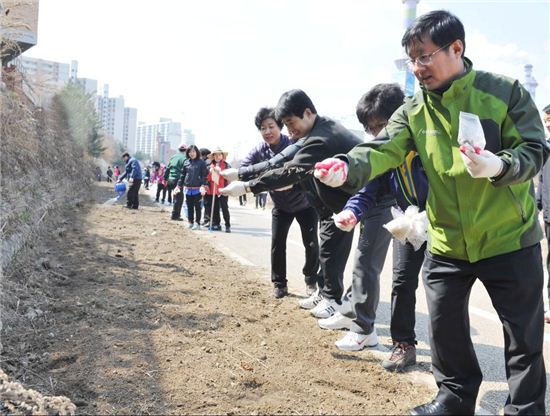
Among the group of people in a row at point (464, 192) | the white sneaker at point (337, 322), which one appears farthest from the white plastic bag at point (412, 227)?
the white sneaker at point (337, 322)

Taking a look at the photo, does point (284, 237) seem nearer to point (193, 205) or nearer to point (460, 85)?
point (460, 85)

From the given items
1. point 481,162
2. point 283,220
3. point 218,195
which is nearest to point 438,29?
point 481,162

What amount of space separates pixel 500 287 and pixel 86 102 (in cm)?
4771

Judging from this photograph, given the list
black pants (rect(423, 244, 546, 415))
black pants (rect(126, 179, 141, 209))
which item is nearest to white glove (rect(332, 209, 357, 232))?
black pants (rect(423, 244, 546, 415))

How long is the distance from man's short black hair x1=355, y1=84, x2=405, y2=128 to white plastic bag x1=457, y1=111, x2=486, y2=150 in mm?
1367

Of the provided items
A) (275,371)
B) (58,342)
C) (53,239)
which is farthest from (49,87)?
(275,371)

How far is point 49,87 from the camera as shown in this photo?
38.4 feet

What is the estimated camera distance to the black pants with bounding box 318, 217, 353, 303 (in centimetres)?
404

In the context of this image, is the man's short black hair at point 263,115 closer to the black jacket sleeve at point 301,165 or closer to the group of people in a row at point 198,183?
the black jacket sleeve at point 301,165

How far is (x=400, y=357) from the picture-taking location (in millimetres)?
3211

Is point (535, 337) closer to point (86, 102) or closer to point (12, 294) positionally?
point (12, 294)

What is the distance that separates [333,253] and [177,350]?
152 centimetres

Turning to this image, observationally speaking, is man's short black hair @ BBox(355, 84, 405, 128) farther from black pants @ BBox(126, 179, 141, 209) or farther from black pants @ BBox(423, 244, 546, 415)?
black pants @ BBox(126, 179, 141, 209)

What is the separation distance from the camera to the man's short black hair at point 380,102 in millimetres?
3336
